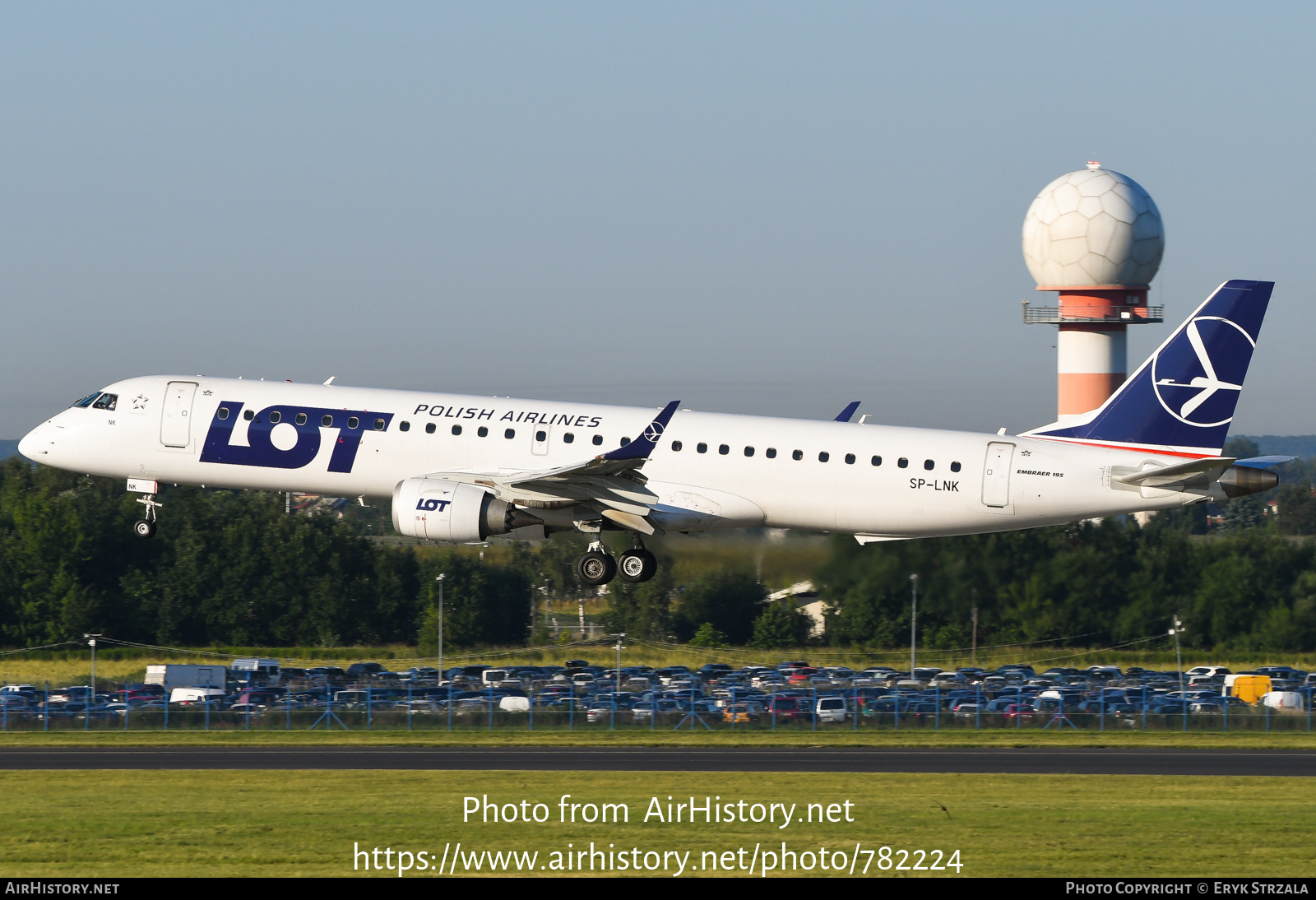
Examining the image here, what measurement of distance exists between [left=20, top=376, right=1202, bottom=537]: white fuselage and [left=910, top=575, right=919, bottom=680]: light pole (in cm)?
757

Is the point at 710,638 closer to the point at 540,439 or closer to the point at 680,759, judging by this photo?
the point at 680,759

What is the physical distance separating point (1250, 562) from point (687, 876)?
194ft

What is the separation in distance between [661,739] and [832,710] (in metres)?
7.39

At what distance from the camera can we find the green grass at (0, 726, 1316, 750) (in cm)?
5184

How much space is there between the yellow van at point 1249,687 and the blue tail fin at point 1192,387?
27.5 meters

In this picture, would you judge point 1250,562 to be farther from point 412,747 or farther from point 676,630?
point 412,747

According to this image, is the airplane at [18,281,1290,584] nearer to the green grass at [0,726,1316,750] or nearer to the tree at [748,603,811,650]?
the green grass at [0,726,1316,750]

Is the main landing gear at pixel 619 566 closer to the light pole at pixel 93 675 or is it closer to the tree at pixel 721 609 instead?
the light pole at pixel 93 675

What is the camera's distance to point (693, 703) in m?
57.4

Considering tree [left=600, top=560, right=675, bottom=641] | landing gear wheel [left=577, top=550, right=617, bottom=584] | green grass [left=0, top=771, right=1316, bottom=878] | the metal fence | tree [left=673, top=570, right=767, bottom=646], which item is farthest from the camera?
tree [left=600, top=560, right=675, bottom=641]

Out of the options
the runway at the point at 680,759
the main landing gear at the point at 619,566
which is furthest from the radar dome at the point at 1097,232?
the main landing gear at the point at 619,566

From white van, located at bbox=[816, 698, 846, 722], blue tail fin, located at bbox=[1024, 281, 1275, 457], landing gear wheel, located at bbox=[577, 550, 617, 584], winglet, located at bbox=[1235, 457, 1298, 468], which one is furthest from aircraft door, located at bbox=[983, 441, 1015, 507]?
white van, located at bbox=[816, 698, 846, 722]

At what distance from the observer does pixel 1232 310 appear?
147 ft

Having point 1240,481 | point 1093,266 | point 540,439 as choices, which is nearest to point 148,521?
point 540,439
